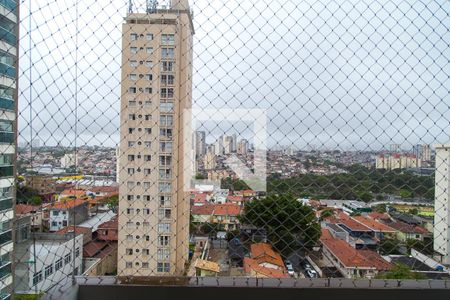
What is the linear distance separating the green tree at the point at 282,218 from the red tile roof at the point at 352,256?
0.13 meters

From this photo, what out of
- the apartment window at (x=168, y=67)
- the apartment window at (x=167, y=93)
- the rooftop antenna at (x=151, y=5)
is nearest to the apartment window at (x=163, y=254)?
the apartment window at (x=167, y=93)

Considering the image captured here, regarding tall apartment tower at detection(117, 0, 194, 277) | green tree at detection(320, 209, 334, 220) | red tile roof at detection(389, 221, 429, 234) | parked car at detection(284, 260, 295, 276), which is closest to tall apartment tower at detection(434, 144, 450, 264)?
red tile roof at detection(389, 221, 429, 234)

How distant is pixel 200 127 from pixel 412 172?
3.05 feet

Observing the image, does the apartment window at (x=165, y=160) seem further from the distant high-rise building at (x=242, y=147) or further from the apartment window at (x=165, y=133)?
the distant high-rise building at (x=242, y=147)

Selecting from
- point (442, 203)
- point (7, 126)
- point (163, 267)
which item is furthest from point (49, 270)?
point (442, 203)

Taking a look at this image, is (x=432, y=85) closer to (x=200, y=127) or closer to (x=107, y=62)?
(x=200, y=127)

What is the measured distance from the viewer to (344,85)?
1.29 m

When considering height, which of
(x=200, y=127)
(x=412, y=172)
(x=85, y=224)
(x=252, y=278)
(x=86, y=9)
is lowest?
(x=252, y=278)

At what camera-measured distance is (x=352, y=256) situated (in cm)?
142

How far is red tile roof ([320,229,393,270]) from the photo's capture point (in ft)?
4.44

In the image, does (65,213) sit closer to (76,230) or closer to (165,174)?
(76,230)

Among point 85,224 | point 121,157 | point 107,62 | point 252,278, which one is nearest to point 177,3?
point 107,62

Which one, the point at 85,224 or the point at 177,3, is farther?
the point at 85,224

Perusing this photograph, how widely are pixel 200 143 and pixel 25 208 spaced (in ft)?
2.35
